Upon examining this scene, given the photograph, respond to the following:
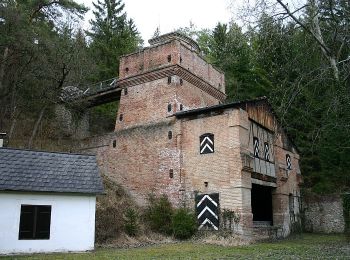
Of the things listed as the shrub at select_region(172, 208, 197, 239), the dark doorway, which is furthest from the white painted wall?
the dark doorway

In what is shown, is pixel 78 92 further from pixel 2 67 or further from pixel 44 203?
pixel 44 203

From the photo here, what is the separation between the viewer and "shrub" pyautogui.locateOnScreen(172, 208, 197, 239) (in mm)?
17875

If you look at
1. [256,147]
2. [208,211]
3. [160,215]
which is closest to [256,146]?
[256,147]

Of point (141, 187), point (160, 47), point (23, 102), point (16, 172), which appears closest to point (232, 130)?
point (141, 187)

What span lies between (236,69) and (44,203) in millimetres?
24184

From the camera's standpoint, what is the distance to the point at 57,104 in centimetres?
2705

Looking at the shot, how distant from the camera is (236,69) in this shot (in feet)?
112

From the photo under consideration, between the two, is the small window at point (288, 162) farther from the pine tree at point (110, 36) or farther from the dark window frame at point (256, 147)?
the pine tree at point (110, 36)

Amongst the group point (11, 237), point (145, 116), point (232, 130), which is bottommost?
point (11, 237)

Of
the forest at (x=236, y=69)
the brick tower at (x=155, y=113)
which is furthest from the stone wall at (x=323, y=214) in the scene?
the brick tower at (x=155, y=113)

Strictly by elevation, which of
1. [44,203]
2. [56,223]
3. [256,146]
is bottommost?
[56,223]

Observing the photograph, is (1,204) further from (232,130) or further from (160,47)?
(160,47)

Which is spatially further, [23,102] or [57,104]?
→ [57,104]

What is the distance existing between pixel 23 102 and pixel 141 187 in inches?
395
